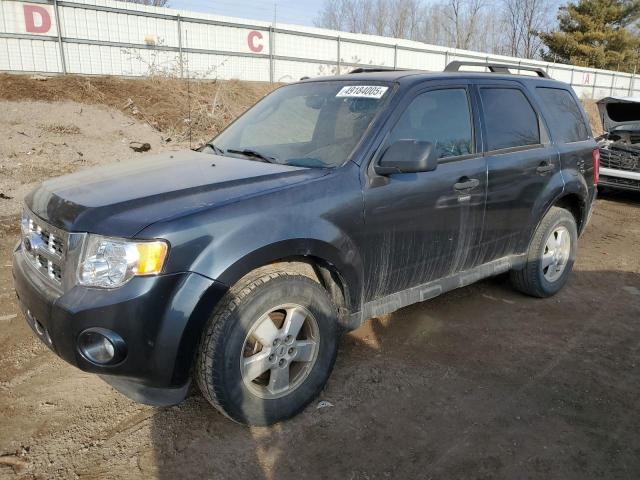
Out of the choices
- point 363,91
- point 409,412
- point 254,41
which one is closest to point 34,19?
point 254,41

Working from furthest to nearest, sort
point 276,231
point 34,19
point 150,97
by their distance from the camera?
point 150,97
point 34,19
point 276,231

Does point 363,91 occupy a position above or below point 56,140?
above

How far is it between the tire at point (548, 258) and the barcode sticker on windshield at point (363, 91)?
204 centimetres

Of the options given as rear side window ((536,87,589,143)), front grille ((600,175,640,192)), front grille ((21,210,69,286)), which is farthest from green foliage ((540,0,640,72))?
front grille ((21,210,69,286))

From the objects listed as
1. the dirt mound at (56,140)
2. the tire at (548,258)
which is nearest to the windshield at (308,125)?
the tire at (548,258)

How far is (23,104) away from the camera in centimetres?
1180

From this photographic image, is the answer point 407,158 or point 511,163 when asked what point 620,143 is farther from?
point 407,158

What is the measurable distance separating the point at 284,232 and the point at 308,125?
3.76ft

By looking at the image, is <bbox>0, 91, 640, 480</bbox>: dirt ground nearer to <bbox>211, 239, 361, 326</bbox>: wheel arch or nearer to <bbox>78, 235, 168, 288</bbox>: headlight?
<bbox>211, 239, 361, 326</bbox>: wheel arch

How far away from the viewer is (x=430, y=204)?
335cm

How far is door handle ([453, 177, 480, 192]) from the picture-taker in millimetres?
3507

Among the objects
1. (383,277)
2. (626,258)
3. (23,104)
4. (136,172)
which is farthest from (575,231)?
(23,104)

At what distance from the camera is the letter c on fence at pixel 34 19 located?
13.6 m

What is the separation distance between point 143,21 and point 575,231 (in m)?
15.1
